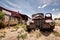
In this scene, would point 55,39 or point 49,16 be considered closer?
point 55,39

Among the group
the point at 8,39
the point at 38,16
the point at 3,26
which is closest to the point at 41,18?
the point at 38,16

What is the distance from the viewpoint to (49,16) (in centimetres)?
1572

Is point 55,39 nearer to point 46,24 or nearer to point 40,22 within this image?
point 46,24

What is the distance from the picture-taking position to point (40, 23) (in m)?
15.2

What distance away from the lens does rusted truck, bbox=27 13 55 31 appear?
14.3m

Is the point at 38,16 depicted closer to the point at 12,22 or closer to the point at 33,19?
the point at 33,19

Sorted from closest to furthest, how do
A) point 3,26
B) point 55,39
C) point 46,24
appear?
1. point 55,39
2. point 46,24
3. point 3,26

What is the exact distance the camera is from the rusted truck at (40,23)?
14333 mm

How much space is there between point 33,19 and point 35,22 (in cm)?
52

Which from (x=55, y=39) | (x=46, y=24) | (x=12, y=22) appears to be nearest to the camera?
(x=55, y=39)

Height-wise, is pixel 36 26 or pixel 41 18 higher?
pixel 41 18

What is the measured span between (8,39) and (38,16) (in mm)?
5737

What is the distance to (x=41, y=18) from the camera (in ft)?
50.2

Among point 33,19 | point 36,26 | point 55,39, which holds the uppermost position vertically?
point 33,19
